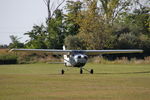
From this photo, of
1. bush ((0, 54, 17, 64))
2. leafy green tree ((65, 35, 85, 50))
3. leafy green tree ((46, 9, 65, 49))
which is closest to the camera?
bush ((0, 54, 17, 64))

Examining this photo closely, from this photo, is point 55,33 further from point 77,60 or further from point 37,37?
point 77,60

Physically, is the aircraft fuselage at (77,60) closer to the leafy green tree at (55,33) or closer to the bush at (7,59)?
the bush at (7,59)

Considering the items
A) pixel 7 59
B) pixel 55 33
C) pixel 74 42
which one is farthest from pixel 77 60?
pixel 55 33

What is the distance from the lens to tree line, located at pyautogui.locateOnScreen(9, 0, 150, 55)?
65.2m

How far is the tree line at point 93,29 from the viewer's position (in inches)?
2569

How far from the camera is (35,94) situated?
60.3 feet

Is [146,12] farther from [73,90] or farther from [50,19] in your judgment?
[73,90]

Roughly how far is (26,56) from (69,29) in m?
13.9


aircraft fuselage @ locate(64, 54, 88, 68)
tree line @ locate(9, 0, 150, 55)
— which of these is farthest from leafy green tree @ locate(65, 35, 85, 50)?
aircraft fuselage @ locate(64, 54, 88, 68)

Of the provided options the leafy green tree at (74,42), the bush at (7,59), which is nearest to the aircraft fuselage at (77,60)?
the bush at (7,59)

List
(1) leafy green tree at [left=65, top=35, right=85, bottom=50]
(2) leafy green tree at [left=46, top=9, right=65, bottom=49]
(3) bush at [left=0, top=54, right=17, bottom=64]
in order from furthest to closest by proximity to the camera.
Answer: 1. (2) leafy green tree at [left=46, top=9, right=65, bottom=49]
2. (1) leafy green tree at [left=65, top=35, right=85, bottom=50]
3. (3) bush at [left=0, top=54, right=17, bottom=64]

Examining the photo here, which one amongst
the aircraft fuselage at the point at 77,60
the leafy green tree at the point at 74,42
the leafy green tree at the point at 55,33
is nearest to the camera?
the aircraft fuselage at the point at 77,60

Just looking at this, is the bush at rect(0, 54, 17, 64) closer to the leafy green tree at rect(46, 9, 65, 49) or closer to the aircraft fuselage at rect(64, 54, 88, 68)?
the leafy green tree at rect(46, 9, 65, 49)

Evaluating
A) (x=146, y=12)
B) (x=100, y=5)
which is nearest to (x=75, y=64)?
(x=100, y=5)
